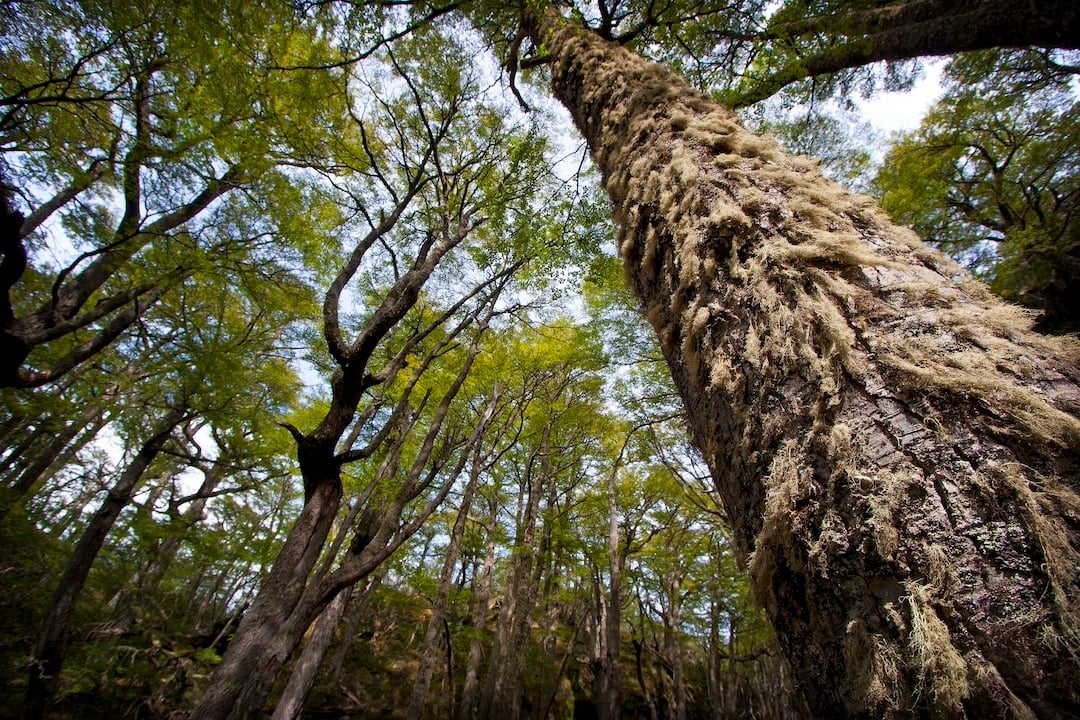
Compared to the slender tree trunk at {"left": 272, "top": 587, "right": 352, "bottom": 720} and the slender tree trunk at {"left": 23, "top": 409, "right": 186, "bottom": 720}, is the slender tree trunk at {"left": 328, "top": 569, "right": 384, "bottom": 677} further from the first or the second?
the slender tree trunk at {"left": 23, "top": 409, "right": 186, "bottom": 720}

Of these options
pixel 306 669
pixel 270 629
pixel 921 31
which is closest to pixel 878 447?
pixel 921 31

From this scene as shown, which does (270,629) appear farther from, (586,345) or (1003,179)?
(1003,179)

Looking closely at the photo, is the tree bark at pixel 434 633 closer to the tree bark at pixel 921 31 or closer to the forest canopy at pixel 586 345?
the forest canopy at pixel 586 345

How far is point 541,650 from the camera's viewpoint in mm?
13250

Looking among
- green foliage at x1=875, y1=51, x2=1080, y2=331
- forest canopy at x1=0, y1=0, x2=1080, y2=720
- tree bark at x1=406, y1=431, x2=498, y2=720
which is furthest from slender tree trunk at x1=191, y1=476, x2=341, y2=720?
green foliage at x1=875, y1=51, x2=1080, y2=331

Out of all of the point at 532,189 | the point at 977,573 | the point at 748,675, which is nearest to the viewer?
the point at 977,573

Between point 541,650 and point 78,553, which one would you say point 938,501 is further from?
point 541,650

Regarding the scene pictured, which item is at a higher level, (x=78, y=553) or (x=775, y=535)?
(x=78, y=553)

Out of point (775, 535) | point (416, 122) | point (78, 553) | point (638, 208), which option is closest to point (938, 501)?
point (775, 535)

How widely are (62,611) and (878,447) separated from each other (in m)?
10.1

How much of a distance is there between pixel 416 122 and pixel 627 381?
7.09 metres

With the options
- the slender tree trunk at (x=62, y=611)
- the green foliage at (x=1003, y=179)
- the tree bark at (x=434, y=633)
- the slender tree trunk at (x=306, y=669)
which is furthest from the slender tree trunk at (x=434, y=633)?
the green foliage at (x=1003, y=179)

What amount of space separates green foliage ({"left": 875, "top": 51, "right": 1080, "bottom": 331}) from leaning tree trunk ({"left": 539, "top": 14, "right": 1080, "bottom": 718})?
848 cm

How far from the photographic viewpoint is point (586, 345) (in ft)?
34.2
